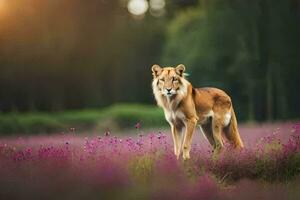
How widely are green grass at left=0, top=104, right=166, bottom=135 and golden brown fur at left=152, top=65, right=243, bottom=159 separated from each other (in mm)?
243

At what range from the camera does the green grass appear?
8.36 meters

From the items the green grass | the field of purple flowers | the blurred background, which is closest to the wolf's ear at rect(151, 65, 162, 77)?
the blurred background

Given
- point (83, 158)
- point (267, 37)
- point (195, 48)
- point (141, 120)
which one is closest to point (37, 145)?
point (83, 158)

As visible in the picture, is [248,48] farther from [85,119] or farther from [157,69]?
[85,119]

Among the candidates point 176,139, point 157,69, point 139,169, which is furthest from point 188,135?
point 157,69

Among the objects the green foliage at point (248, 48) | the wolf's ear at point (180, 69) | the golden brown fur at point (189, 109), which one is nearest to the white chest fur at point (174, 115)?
the golden brown fur at point (189, 109)

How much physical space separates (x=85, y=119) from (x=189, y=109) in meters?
0.88

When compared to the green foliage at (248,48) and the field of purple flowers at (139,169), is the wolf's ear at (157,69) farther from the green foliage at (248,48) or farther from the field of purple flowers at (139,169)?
the green foliage at (248,48)

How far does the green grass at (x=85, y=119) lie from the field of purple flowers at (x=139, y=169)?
0.11 meters

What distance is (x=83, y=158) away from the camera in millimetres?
8188

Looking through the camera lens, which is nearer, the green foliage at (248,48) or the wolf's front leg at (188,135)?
the wolf's front leg at (188,135)

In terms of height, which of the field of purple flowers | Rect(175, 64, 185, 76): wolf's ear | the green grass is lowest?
the field of purple flowers

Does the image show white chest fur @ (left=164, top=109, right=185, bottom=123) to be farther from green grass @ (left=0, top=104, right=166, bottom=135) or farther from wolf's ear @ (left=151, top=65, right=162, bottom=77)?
wolf's ear @ (left=151, top=65, right=162, bottom=77)

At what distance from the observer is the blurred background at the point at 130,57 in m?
8.45
